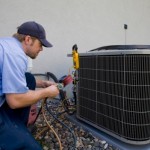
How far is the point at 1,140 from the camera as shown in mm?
1399

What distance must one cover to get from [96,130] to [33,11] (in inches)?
71.8

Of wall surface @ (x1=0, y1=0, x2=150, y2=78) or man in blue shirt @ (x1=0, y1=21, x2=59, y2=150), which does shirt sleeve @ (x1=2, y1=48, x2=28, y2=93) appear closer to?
man in blue shirt @ (x1=0, y1=21, x2=59, y2=150)

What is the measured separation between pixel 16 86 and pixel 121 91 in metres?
0.89

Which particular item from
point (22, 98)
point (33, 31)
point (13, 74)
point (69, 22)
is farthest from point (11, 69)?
point (69, 22)

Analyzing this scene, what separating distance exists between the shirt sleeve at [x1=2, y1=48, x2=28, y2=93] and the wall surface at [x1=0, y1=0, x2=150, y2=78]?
1515mm

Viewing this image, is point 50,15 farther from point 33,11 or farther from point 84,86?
point 84,86

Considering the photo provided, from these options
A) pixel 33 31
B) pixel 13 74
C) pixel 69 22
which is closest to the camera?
pixel 13 74

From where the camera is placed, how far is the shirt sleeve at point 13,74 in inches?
52.8

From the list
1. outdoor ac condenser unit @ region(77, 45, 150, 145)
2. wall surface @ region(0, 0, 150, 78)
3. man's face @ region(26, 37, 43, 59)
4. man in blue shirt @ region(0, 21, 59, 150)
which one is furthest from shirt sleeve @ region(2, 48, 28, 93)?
wall surface @ region(0, 0, 150, 78)

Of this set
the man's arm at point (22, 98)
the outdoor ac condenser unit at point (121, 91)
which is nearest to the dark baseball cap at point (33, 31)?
the man's arm at point (22, 98)

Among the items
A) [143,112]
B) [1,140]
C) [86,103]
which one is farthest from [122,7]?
[1,140]

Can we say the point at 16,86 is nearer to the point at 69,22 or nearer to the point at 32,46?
the point at 32,46

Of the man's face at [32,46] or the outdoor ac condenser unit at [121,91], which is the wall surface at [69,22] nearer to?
the outdoor ac condenser unit at [121,91]

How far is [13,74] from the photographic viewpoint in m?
1.35
